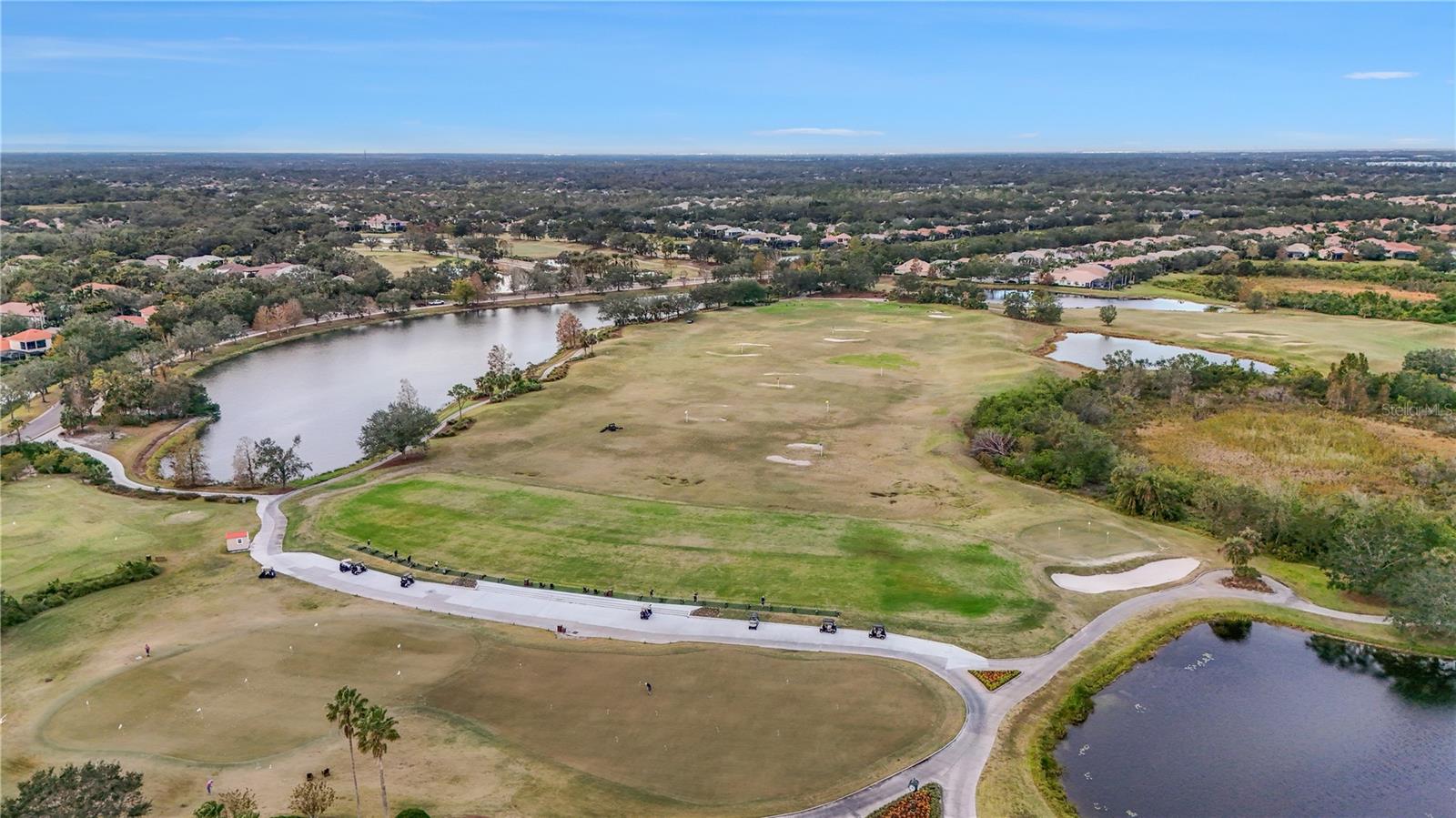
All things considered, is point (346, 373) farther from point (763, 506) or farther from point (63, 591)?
point (763, 506)

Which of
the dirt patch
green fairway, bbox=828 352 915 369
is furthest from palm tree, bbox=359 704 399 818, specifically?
green fairway, bbox=828 352 915 369

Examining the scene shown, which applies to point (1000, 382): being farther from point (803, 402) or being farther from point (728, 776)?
point (728, 776)

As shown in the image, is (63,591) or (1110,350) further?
(1110,350)

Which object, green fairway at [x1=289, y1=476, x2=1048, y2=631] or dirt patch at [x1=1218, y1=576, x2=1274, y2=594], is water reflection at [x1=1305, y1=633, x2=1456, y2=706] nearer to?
dirt patch at [x1=1218, y1=576, x2=1274, y2=594]

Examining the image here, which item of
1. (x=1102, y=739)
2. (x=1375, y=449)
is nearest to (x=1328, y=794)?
(x=1102, y=739)

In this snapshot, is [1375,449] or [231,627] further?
[1375,449]

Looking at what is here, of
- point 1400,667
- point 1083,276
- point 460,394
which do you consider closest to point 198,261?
point 460,394
